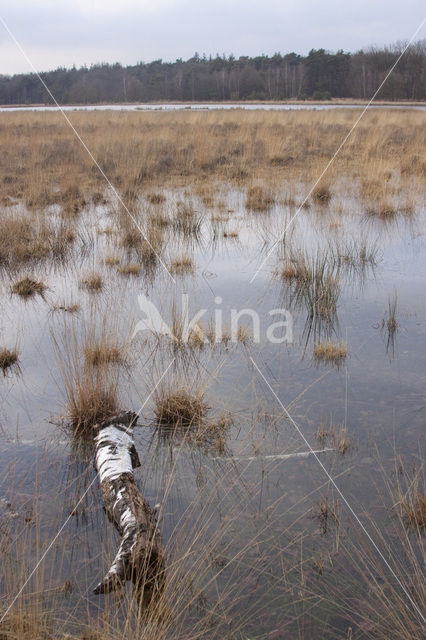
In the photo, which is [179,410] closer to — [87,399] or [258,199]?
[87,399]

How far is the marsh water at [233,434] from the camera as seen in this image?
231 cm

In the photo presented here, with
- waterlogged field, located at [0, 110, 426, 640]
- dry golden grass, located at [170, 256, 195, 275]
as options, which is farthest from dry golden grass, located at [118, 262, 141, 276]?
dry golden grass, located at [170, 256, 195, 275]

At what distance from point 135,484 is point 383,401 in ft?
5.46

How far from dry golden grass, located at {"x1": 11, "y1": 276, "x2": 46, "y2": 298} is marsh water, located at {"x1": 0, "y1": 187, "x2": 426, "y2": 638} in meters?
0.11

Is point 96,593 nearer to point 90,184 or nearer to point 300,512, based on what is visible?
point 300,512

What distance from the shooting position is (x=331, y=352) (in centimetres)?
430

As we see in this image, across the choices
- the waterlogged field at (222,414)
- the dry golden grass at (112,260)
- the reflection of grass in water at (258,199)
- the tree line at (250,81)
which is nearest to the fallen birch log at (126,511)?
the waterlogged field at (222,414)

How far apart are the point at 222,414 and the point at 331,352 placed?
3.90ft

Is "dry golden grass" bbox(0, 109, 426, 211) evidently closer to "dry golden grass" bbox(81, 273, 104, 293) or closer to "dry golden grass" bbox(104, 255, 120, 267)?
"dry golden grass" bbox(104, 255, 120, 267)

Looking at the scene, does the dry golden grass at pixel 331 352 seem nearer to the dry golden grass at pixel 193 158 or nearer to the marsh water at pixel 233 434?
the marsh water at pixel 233 434

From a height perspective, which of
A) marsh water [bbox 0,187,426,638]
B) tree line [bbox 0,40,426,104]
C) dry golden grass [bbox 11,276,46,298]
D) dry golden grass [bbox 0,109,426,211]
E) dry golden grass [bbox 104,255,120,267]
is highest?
tree line [bbox 0,40,426,104]

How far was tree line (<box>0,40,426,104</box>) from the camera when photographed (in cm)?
4559

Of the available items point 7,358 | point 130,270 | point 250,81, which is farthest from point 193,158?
point 250,81

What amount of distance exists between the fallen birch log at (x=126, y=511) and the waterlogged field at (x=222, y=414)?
6 centimetres
